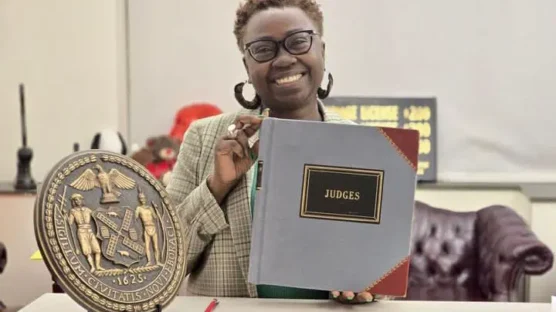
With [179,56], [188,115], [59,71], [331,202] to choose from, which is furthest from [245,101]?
[59,71]

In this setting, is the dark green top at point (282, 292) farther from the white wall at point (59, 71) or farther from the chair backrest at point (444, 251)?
the white wall at point (59, 71)

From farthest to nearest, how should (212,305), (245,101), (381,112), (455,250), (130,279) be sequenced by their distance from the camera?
(381,112) < (455,250) < (245,101) < (212,305) < (130,279)

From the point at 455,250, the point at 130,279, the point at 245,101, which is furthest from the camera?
the point at 455,250

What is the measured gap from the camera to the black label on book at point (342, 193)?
0.97 m

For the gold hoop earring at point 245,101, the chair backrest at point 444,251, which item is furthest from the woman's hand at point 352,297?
the chair backrest at point 444,251

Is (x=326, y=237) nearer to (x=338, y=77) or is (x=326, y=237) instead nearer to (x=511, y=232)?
(x=511, y=232)

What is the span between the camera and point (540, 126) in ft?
8.62

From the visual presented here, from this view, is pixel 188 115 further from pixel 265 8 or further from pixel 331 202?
pixel 331 202

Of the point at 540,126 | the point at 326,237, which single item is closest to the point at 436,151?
the point at 540,126

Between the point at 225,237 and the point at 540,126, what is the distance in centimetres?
194

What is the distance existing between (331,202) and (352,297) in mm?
169

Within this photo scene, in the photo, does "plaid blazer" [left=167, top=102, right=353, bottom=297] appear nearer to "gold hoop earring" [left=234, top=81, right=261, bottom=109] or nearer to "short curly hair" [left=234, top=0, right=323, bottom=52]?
"gold hoop earring" [left=234, top=81, right=261, bottom=109]

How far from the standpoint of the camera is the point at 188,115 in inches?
104

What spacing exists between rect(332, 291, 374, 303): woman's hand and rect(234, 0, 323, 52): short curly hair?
0.44 meters
